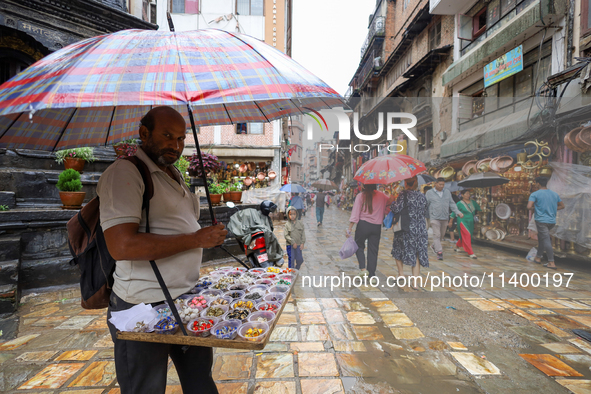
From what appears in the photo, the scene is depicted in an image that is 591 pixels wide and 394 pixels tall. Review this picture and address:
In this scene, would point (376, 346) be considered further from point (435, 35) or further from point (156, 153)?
point (435, 35)

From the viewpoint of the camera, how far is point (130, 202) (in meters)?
1.42

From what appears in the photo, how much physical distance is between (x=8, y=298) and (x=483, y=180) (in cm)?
923

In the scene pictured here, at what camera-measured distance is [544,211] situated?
650cm

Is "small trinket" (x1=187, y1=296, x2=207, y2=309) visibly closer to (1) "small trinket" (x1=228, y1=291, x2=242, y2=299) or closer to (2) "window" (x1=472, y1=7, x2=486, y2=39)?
(1) "small trinket" (x1=228, y1=291, x2=242, y2=299)

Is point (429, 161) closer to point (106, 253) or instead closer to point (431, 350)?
point (431, 350)

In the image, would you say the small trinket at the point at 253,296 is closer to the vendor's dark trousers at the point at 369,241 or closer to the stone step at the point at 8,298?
the stone step at the point at 8,298

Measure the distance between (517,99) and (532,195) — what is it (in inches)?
102

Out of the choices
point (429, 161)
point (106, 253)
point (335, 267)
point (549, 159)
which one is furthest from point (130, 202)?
point (549, 159)

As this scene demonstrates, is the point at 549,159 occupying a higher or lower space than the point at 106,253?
higher

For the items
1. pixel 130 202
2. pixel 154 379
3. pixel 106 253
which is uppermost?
pixel 130 202

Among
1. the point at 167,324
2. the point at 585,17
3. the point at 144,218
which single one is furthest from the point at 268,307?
the point at 585,17

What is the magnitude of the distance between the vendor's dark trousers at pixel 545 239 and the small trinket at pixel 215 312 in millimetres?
7456

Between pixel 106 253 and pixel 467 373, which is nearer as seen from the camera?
pixel 106 253

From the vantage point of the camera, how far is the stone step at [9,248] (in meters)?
4.50
